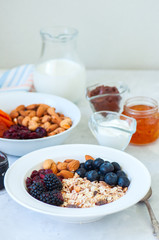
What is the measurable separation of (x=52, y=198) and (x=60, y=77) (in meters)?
0.68

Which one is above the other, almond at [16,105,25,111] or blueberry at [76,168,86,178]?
blueberry at [76,168,86,178]

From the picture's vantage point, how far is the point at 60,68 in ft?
4.90

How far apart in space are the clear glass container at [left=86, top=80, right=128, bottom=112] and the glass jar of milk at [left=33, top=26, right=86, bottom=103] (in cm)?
11

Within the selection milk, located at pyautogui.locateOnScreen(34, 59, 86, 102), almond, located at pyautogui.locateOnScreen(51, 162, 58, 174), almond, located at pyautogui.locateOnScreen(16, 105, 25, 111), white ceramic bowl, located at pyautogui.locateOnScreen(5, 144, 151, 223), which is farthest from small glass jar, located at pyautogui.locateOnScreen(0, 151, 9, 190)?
milk, located at pyautogui.locateOnScreen(34, 59, 86, 102)

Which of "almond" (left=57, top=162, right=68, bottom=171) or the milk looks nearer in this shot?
"almond" (left=57, top=162, right=68, bottom=171)

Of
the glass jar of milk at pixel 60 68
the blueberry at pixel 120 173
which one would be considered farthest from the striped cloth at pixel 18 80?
the blueberry at pixel 120 173

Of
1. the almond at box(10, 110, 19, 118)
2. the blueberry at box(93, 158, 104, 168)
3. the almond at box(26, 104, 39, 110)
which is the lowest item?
the almond at box(10, 110, 19, 118)

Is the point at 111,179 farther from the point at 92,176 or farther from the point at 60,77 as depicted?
the point at 60,77

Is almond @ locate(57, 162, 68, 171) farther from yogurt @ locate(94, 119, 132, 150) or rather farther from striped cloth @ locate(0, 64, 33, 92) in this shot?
striped cloth @ locate(0, 64, 33, 92)

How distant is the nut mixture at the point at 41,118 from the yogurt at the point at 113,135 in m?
0.11

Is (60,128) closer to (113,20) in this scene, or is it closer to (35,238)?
(35,238)

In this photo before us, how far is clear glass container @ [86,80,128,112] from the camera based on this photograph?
133cm

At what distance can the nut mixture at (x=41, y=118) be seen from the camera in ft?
4.01

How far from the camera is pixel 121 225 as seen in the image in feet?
2.92
